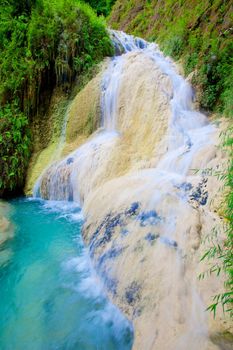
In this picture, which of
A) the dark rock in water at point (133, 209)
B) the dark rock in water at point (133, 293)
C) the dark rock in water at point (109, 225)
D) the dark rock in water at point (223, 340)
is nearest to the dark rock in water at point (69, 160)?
the dark rock in water at point (109, 225)

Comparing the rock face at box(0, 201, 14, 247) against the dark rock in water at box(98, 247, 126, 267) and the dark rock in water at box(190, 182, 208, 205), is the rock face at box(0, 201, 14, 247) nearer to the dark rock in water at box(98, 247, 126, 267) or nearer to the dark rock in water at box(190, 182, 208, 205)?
the dark rock in water at box(98, 247, 126, 267)

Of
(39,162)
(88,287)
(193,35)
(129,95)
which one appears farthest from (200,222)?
(193,35)

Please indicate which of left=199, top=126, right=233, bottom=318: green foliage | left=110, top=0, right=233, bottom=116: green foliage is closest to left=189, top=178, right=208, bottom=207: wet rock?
left=199, top=126, right=233, bottom=318: green foliage

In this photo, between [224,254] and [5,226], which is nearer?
[224,254]

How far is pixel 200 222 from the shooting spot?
3795mm

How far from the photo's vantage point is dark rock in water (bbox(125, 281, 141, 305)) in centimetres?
337

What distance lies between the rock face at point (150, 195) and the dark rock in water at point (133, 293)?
0.01 metres

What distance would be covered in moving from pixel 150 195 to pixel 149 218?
0.43 meters

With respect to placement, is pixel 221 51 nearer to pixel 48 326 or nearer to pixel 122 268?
pixel 122 268

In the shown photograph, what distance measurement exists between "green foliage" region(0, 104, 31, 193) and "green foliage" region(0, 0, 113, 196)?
11 cm

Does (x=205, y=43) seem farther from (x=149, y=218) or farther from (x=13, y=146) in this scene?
(x=13, y=146)

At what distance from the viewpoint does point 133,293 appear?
342 centimetres

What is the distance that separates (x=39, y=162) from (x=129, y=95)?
2.80 meters

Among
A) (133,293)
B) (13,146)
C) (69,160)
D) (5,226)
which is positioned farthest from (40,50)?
(133,293)
